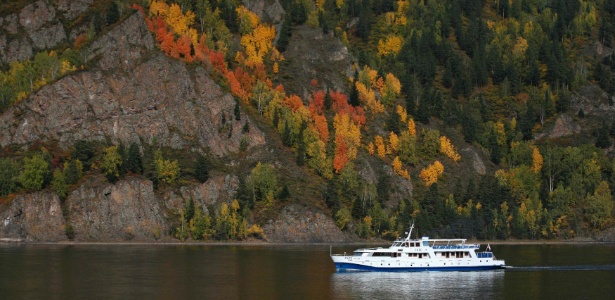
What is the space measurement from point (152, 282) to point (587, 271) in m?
76.0

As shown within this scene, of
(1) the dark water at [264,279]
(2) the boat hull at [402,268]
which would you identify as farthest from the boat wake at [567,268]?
(2) the boat hull at [402,268]

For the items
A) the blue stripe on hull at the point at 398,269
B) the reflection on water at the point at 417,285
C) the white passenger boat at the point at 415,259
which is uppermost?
the white passenger boat at the point at 415,259

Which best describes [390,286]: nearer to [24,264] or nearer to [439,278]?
[439,278]

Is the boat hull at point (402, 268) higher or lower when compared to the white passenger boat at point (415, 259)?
lower

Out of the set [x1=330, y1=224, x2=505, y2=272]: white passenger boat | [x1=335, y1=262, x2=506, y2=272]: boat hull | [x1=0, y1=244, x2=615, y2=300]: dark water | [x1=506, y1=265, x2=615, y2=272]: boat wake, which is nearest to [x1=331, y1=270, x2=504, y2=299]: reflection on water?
[x1=0, y1=244, x2=615, y2=300]: dark water

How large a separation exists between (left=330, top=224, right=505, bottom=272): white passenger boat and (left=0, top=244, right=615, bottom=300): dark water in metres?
3.03

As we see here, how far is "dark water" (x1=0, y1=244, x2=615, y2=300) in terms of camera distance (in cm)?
12356

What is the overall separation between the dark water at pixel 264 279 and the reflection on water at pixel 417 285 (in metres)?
0.14

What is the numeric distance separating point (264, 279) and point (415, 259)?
1324 inches

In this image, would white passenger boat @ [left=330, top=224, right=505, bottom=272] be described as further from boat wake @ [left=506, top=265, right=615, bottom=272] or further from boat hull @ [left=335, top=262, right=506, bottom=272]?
boat wake @ [left=506, top=265, right=615, bottom=272]

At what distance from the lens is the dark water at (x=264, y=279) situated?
12356 centimetres

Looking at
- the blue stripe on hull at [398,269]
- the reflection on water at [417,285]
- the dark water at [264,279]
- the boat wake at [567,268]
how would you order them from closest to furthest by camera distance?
1. the dark water at [264,279]
2. the reflection on water at [417,285]
3. the boat wake at [567,268]
4. the blue stripe on hull at [398,269]

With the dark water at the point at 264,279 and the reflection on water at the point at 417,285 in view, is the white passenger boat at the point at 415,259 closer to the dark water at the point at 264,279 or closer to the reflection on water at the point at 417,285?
the reflection on water at the point at 417,285

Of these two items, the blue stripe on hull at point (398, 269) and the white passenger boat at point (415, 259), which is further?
the white passenger boat at point (415, 259)
